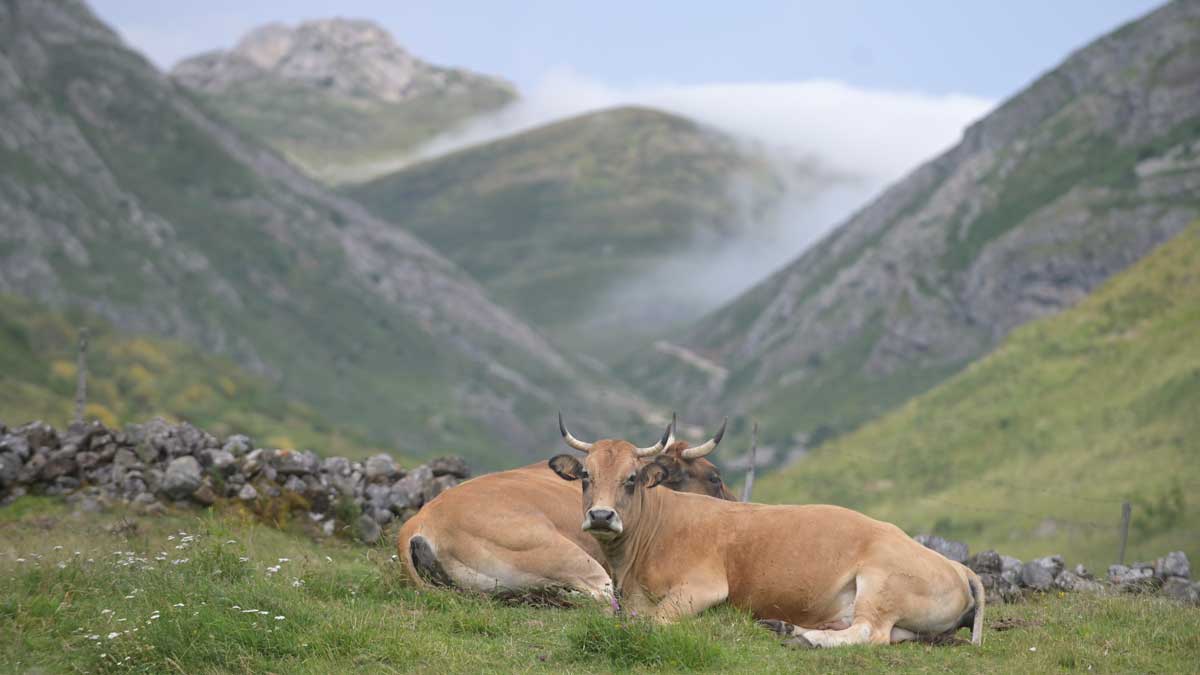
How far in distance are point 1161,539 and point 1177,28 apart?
363ft

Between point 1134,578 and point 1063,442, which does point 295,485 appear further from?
point 1063,442

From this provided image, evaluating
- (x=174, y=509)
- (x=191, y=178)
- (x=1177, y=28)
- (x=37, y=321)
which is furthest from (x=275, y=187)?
(x=174, y=509)

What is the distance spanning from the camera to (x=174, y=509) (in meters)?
19.3

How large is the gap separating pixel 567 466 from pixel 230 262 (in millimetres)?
128235

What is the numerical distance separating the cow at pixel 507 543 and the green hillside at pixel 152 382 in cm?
6122

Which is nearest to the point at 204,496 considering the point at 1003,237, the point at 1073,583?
the point at 1073,583

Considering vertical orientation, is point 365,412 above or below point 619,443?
below

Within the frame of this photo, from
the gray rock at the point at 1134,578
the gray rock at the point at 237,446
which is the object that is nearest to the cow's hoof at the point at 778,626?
the gray rock at the point at 1134,578

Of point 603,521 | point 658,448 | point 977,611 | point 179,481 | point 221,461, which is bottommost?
point 179,481

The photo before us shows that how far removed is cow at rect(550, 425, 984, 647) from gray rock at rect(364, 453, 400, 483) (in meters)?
7.35

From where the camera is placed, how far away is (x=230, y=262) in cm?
13625

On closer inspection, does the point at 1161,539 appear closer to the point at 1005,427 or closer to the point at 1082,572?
the point at 1005,427

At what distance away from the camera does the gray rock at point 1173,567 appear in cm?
1821

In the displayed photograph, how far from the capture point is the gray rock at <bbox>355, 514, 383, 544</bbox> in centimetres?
1953
